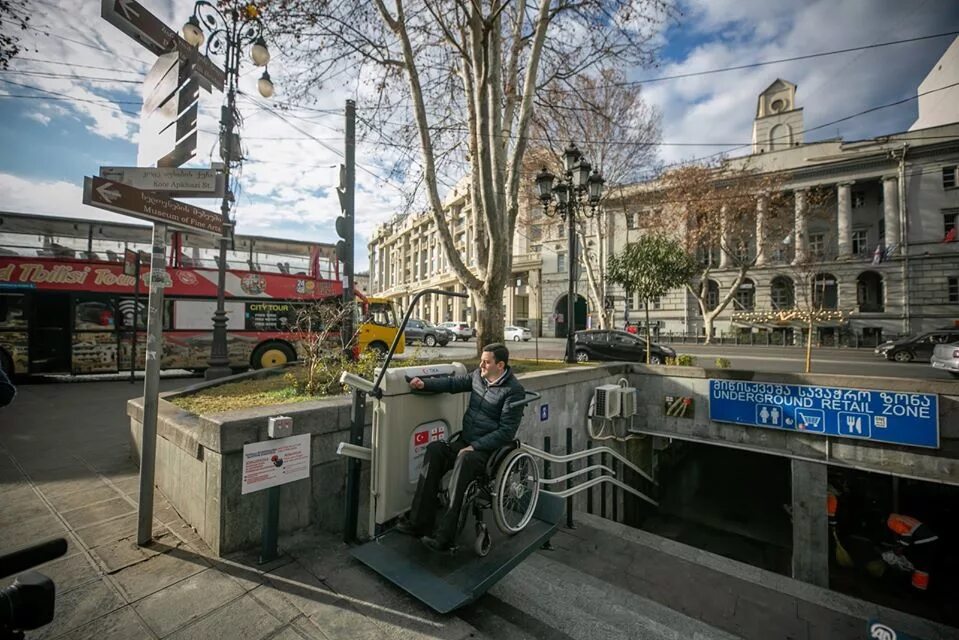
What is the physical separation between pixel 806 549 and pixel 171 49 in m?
11.7

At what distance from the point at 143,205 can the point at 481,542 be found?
3.64m

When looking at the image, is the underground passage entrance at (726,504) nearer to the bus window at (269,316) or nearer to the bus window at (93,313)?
the bus window at (269,316)

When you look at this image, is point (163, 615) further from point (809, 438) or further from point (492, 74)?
point (809, 438)

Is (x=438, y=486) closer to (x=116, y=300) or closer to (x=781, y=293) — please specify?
(x=116, y=300)

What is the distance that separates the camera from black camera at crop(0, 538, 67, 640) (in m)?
1.09

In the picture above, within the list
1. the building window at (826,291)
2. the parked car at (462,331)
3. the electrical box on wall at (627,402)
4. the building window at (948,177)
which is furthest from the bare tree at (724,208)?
the electrical box on wall at (627,402)

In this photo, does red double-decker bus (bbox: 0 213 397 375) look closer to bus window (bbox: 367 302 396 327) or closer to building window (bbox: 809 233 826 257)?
bus window (bbox: 367 302 396 327)

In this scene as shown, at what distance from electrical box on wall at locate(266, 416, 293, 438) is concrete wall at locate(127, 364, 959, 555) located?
0.53 feet

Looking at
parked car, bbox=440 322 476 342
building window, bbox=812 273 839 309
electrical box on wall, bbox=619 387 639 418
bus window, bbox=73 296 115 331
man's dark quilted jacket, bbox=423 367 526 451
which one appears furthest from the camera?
parked car, bbox=440 322 476 342

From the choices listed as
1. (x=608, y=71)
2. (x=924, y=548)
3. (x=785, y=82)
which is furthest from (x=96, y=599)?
(x=785, y=82)

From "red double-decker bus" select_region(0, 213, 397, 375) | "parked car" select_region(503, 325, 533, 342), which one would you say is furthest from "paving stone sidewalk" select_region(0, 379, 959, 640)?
"parked car" select_region(503, 325, 533, 342)

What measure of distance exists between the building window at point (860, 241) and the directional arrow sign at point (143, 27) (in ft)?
141

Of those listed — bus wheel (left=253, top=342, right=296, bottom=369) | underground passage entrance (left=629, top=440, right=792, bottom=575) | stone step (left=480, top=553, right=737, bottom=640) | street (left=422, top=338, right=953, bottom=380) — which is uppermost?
bus wheel (left=253, top=342, right=296, bottom=369)

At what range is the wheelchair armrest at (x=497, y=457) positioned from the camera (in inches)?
129
